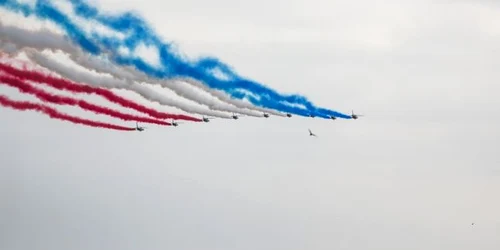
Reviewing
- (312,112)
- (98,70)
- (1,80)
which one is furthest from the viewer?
(312,112)

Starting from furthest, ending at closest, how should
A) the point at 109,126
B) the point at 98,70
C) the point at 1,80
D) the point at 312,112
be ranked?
the point at 312,112 < the point at 109,126 < the point at 98,70 < the point at 1,80

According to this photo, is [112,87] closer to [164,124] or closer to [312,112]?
[164,124]

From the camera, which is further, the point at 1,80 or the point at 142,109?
the point at 142,109

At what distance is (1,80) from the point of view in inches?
2234

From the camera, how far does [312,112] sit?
77.9 meters

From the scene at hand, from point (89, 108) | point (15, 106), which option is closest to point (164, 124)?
point (89, 108)

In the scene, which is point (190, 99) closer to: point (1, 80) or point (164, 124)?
point (164, 124)

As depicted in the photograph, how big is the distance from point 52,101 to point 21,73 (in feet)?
17.2

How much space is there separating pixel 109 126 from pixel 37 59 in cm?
1380

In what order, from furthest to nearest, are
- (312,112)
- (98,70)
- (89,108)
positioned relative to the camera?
(312,112), (89,108), (98,70)

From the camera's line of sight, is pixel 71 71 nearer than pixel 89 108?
Yes

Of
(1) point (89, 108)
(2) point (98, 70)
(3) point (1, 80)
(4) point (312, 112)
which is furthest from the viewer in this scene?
(4) point (312, 112)

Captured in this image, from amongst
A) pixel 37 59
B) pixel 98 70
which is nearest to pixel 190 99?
pixel 98 70

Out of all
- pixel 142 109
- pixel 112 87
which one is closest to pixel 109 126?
pixel 142 109
